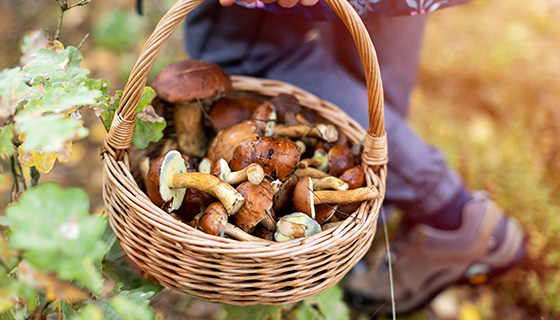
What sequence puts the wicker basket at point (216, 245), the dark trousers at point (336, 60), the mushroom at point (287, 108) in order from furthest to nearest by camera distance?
the dark trousers at point (336, 60) → the mushroom at point (287, 108) → the wicker basket at point (216, 245)

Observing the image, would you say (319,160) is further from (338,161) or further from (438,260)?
(438,260)

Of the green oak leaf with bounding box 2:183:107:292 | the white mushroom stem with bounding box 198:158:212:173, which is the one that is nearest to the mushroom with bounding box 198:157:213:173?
the white mushroom stem with bounding box 198:158:212:173

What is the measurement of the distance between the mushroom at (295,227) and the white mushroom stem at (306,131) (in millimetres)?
324

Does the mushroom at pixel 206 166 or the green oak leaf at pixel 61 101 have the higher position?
the green oak leaf at pixel 61 101

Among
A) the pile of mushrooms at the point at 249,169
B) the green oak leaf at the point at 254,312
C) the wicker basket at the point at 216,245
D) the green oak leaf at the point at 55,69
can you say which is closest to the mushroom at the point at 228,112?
the pile of mushrooms at the point at 249,169

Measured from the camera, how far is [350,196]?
1060 millimetres

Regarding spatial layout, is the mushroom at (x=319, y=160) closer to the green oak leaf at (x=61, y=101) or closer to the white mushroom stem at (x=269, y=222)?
the white mushroom stem at (x=269, y=222)

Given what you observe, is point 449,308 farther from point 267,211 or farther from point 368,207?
point 267,211

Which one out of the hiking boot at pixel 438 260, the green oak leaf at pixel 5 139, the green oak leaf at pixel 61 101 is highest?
the green oak leaf at pixel 61 101

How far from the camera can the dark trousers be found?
1.50 meters

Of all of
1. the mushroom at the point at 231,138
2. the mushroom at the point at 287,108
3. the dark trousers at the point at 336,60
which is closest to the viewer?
the mushroom at the point at 231,138

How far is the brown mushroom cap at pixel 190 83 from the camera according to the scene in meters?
1.18

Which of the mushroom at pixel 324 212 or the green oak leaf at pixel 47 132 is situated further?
the mushroom at pixel 324 212

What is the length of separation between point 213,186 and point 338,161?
15.5 inches
